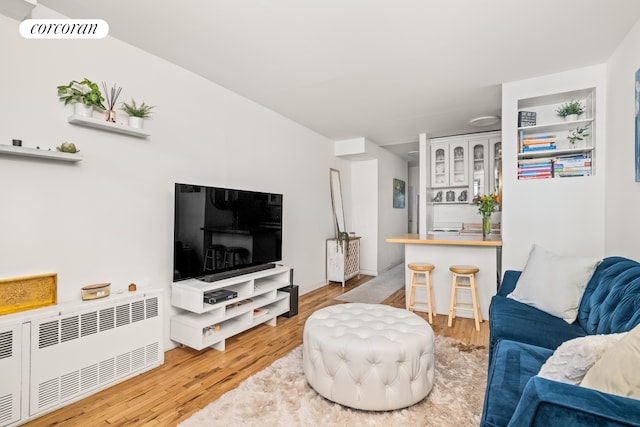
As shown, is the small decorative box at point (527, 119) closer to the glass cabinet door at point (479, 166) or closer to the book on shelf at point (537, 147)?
the book on shelf at point (537, 147)

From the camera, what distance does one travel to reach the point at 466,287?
10.4 feet

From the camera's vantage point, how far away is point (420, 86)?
3.11m

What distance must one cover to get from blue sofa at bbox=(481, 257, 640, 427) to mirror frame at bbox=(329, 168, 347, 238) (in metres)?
3.05

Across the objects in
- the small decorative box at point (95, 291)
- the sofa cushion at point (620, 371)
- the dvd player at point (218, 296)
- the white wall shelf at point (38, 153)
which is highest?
the white wall shelf at point (38, 153)

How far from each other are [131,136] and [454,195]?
5019mm

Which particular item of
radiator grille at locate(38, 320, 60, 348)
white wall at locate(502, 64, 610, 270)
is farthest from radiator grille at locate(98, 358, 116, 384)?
white wall at locate(502, 64, 610, 270)

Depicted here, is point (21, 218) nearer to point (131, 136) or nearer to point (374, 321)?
point (131, 136)

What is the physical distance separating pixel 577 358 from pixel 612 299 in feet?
2.94

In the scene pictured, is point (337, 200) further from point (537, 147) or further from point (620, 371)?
point (620, 371)

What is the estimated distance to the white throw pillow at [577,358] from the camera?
102 cm

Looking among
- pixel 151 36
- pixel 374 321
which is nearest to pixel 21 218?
pixel 151 36

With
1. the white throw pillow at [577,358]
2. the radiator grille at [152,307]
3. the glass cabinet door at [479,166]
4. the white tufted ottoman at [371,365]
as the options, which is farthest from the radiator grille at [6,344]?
the glass cabinet door at [479,166]

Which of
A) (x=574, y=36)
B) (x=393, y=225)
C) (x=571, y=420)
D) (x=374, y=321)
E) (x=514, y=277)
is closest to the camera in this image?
(x=571, y=420)

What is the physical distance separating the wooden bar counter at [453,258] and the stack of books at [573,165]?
0.87m
